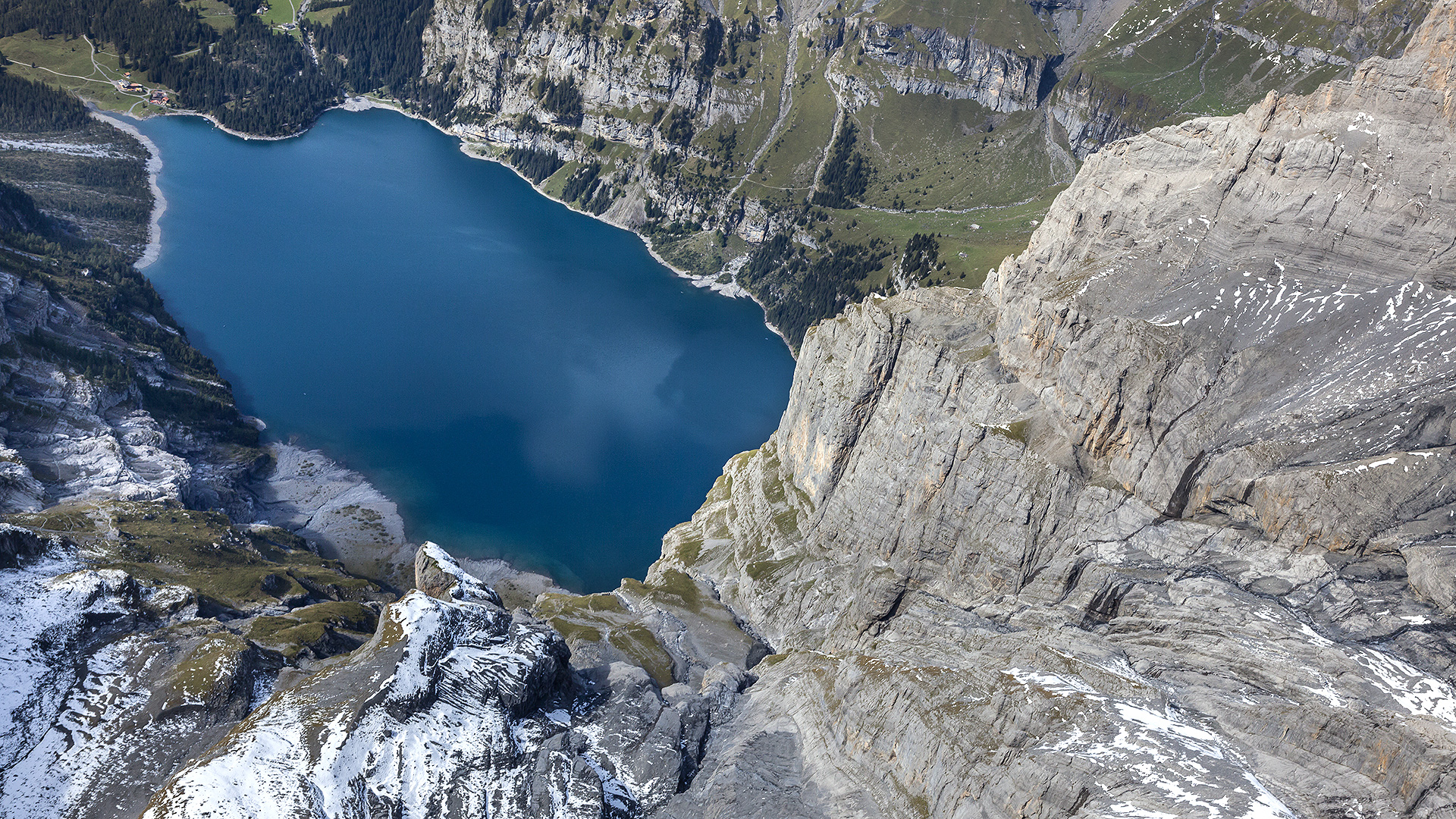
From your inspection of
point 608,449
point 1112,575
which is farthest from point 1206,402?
point 608,449

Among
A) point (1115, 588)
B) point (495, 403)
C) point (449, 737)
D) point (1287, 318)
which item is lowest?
point (495, 403)

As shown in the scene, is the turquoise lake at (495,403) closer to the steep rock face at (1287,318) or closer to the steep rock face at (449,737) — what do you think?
the steep rock face at (449,737)

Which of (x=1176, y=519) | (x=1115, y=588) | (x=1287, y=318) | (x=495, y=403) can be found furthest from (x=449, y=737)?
(x=495, y=403)

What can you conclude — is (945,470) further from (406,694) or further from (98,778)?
(98,778)

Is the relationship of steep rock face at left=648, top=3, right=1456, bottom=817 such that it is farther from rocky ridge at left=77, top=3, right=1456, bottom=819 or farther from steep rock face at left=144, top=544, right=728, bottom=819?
steep rock face at left=144, top=544, right=728, bottom=819

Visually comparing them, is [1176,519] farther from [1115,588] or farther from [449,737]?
[449,737]

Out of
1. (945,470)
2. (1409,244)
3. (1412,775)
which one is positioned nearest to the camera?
(1412,775)

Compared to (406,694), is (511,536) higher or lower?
lower

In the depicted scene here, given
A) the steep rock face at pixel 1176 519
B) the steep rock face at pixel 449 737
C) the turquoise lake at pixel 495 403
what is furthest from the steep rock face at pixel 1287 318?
the turquoise lake at pixel 495 403
